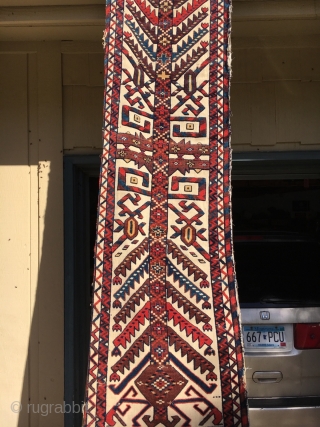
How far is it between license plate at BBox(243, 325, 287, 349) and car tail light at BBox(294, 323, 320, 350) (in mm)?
94

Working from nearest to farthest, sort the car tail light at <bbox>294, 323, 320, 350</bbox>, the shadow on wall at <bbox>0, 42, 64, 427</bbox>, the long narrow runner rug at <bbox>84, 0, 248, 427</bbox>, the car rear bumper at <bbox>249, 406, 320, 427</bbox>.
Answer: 1. the long narrow runner rug at <bbox>84, 0, 248, 427</bbox>
2. the car rear bumper at <bbox>249, 406, 320, 427</bbox>
3. the car tail light at <bbox>294, 323, 320, 350</bbox>
4. the shadow on wall at <bbox>0, 42, 64, 427</bbox>

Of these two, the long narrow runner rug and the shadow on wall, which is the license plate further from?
the shadow on wall

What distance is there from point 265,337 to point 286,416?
0.56 metres

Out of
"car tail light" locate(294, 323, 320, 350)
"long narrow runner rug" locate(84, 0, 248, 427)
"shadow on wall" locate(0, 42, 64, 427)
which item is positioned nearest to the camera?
"long narrow runner rug" locate(84, 0, 248, 427)

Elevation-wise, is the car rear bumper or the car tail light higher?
the car tail light

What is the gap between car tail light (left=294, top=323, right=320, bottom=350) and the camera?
16.0 ft

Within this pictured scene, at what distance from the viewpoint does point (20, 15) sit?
4.82 metres

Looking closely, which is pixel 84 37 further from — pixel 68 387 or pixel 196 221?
pixel 68 387

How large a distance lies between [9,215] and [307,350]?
2465 millimetres

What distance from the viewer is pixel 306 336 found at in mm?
4895

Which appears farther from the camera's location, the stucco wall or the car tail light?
the stucco wall

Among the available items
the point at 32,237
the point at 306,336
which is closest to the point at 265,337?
the point at 306,336

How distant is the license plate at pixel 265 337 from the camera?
4.89 m

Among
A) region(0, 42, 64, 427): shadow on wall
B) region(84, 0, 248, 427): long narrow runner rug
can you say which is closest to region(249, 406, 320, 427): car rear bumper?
region(84, 0, 248, 427): long narrow runner rug
